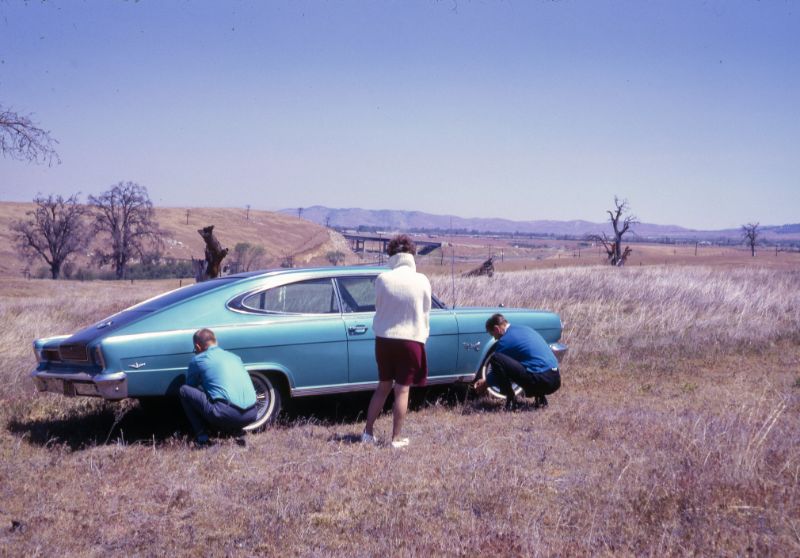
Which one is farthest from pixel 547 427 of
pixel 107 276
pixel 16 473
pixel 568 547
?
pixel 107 276

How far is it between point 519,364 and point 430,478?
104 inches

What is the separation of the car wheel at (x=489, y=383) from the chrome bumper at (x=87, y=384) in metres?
3.48

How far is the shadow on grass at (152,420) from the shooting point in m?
6.49

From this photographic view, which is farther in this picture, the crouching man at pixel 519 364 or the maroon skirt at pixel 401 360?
the crouching man at pixel 519 364

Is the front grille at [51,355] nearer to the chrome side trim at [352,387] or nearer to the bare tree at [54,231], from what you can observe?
the chrome side trim at [352,387]

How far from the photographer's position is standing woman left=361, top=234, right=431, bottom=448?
19.8 ft

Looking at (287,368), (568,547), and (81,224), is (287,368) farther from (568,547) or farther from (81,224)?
(81,224)

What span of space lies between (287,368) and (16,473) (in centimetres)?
220

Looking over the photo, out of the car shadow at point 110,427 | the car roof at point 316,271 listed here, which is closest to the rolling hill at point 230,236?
the car shadow at point 110,427

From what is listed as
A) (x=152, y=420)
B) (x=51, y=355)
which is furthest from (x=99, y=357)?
(x=152, y=420)

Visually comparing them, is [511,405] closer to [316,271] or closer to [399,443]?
[399,443]

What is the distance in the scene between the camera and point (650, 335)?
509 inches

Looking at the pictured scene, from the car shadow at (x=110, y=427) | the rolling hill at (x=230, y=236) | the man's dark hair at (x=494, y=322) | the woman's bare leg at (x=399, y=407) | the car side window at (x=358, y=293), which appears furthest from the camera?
the rolling hill at (x=230, y=236)

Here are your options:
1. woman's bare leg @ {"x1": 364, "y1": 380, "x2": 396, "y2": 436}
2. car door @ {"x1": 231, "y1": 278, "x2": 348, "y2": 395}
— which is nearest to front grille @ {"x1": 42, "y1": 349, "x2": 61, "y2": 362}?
car door @ {"x1": 231, "y1": 278, "x2": 348, "y2": 395}
